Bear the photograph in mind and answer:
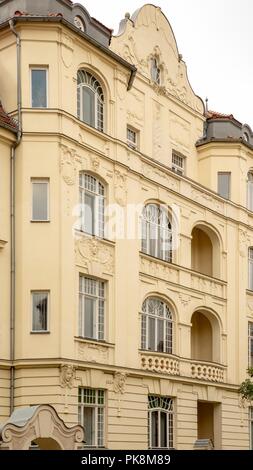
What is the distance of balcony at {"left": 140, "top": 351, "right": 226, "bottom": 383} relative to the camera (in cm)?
3550

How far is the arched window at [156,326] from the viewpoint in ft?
119

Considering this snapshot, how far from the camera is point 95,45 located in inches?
1336

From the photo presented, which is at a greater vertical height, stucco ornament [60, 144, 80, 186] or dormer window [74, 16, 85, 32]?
dormer window [74, 16, 85, 32]

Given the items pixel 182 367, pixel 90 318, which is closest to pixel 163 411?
pixel 182 367

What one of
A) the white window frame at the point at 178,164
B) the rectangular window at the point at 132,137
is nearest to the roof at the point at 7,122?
the rectangular window at the point at 132,137

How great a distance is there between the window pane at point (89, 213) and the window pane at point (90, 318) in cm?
256

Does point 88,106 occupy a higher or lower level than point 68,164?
higher

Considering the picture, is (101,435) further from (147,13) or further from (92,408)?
(147,13)

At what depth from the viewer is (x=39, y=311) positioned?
3111 centimetres

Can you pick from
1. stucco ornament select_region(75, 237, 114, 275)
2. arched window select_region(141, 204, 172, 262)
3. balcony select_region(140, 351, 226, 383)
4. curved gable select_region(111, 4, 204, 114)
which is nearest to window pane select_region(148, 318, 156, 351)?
balcony select_region(140, 351, 226, 383)

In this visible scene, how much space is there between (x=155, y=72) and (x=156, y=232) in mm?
7754

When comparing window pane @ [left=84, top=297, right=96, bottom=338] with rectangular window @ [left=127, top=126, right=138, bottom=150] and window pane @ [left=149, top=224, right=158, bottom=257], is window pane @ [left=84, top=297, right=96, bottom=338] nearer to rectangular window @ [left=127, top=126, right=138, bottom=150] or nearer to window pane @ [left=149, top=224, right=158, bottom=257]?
window pane @ [left=149, top=224, right=158, bottom=257]

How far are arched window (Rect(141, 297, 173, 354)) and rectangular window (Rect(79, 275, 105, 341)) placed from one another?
3.03 m

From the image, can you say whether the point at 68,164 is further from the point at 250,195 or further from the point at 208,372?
the point at 250,195
